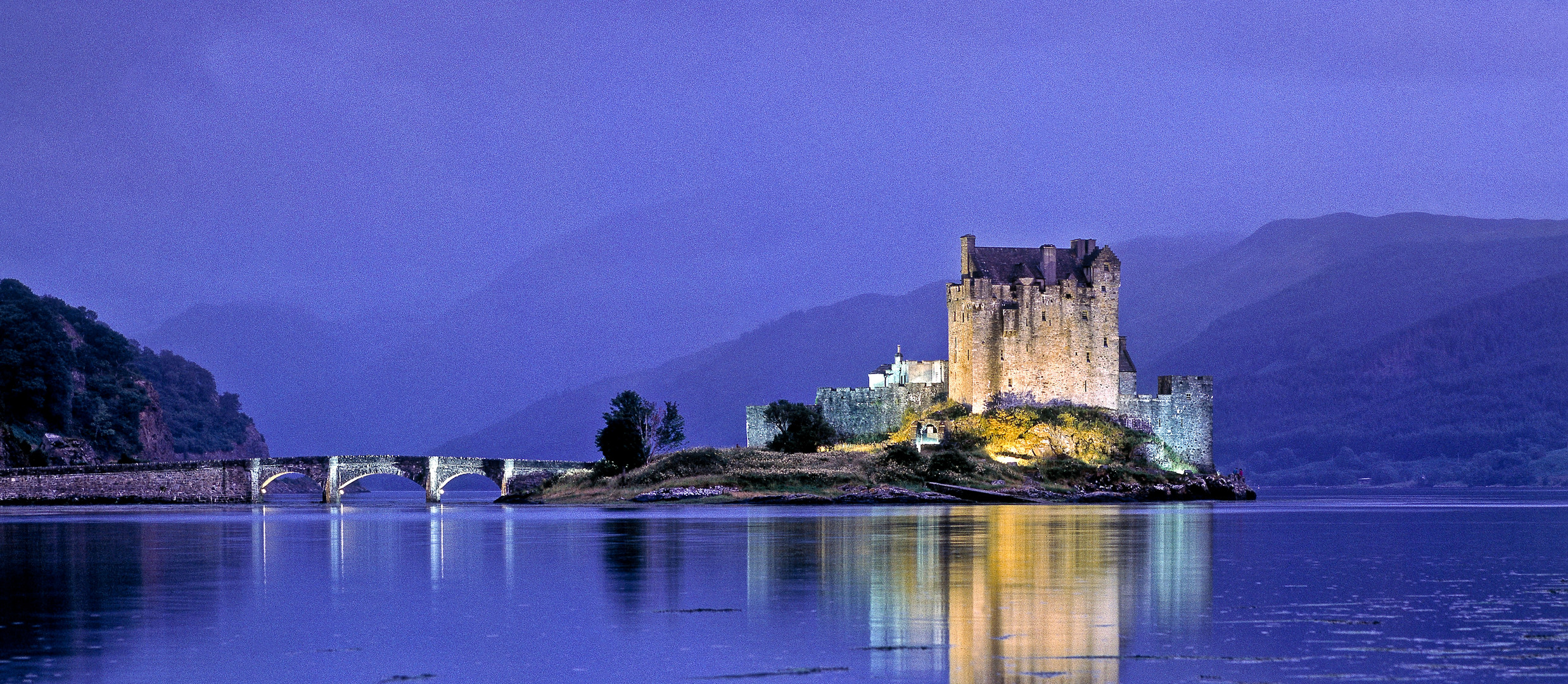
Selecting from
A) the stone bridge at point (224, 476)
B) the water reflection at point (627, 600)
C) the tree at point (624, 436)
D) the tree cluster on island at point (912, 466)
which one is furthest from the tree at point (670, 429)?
the water reflection at point (627, 600)

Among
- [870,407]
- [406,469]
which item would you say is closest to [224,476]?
[406,469]

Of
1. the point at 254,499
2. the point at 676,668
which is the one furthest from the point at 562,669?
the point at 254,499

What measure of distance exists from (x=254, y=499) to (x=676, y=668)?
90.8 meters

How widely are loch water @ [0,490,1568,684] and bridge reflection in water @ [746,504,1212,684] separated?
3.3 inches

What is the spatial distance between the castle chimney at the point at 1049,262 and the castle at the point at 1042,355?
0.07m

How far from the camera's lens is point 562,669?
17.2 metres

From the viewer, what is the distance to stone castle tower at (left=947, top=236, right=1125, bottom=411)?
93.9 metres

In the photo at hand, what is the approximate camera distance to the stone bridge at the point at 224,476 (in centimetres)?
9362

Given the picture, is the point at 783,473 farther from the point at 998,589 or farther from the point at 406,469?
the point at 998,589

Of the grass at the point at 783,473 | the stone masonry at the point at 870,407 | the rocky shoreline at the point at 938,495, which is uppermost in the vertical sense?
the stone masonry at the point at 870,407

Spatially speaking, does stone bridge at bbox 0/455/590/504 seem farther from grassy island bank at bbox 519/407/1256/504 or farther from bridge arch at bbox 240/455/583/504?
grassy island bank at bbox 519/407/1256/504

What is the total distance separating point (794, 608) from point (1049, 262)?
76.3m

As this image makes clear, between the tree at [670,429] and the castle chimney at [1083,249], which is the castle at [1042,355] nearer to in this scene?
the castle chimney at [1083,249]

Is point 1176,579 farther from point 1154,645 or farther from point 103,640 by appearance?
point 103,640
